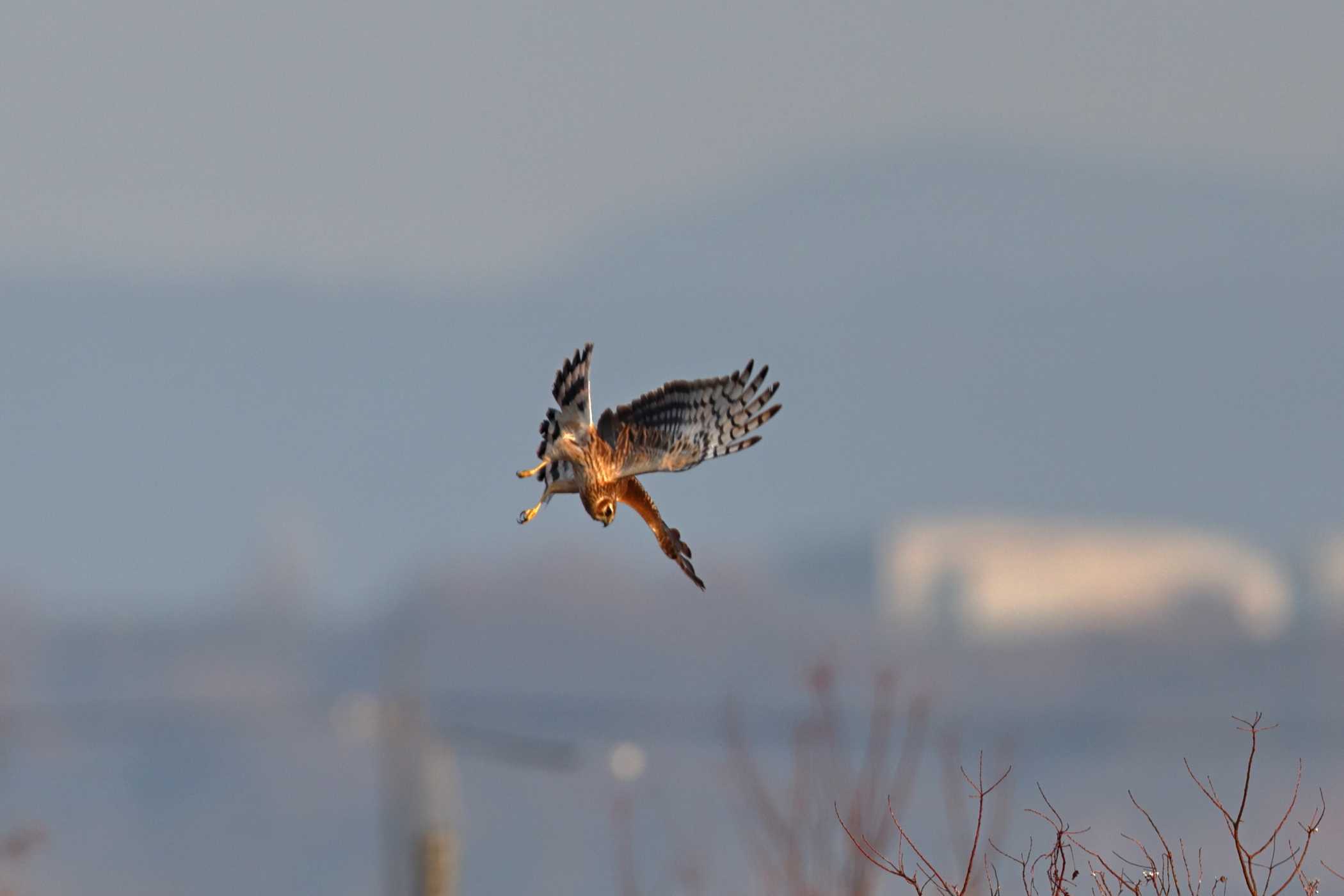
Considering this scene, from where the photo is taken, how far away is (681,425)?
646cm

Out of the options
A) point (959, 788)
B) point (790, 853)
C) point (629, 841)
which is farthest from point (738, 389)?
point (629, 841)

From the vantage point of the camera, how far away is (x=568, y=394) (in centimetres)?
638

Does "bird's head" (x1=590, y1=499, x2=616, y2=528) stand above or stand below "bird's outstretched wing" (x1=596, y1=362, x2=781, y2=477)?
below

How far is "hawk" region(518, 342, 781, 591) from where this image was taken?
6.20 metres

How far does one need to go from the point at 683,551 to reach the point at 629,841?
10140 mm

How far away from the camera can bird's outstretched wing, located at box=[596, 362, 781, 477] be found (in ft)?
20.8

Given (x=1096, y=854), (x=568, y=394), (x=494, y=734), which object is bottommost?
(x=1096, y=854)

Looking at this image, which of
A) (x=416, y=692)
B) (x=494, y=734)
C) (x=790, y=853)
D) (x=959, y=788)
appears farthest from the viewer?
(x=416, y=692)

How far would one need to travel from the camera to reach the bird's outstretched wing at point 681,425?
20.8 feet

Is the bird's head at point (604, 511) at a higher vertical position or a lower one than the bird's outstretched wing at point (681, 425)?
lower

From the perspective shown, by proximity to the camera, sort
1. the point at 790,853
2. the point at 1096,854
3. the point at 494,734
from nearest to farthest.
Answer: the point at 1096,854 < the point at 790,853 < the point at 494,734

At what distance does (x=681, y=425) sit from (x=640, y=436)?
16 centimetres

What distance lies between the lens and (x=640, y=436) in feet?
20.9

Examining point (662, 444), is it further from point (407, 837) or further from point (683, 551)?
point (407, 837)
